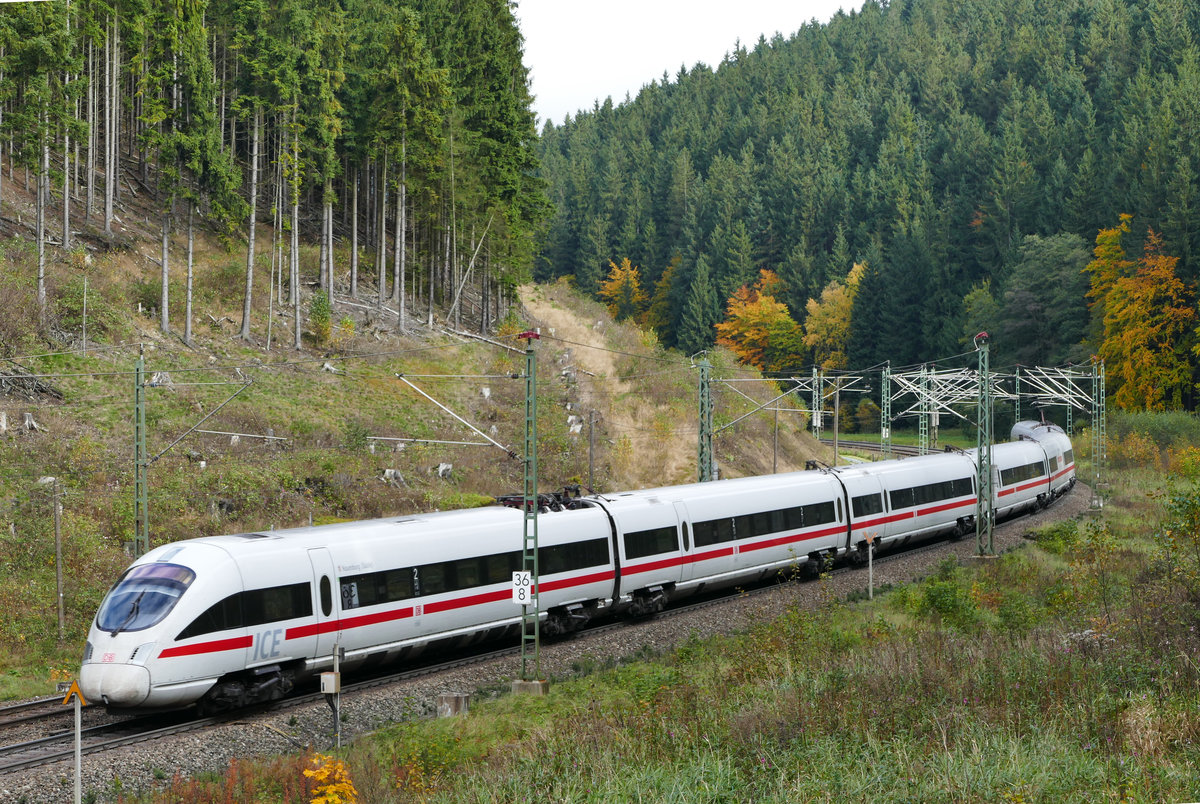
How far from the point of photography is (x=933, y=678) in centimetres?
1453

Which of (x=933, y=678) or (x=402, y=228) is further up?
(x=402, y=228)

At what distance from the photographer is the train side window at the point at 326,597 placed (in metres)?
18.3

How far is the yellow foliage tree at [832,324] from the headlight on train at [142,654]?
311 feet

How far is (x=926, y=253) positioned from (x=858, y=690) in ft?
306

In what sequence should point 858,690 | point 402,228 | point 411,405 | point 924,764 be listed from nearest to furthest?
point 924,764
point 858,690
point 411,405
point 402,228

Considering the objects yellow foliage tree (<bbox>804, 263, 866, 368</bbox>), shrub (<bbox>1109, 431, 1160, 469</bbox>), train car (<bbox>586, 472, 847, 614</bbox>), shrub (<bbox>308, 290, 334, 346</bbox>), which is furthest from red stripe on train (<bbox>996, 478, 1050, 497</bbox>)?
yellow foliage tree (<bbox>804, 263, 866, 368</bbox>)

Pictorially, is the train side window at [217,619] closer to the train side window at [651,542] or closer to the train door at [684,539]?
the train side window at [651,542]

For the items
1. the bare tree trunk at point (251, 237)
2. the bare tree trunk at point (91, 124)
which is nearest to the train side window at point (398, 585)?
the bare tree trunk at point (251, 237)

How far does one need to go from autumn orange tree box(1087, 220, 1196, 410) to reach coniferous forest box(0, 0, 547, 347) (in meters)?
39.4

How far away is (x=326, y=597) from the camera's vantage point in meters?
18.3

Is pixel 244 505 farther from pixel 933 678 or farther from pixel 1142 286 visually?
pixel 1142 286

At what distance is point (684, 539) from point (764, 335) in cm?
8489

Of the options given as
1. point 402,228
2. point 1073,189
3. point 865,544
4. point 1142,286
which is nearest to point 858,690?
point 865,544

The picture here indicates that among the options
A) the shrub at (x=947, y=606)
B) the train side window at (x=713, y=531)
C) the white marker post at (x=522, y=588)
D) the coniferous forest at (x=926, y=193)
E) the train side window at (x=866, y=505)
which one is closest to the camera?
the white marker post at (x=522, y=588)
